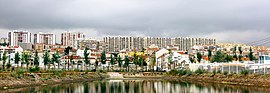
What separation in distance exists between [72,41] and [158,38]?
41882 millimetres

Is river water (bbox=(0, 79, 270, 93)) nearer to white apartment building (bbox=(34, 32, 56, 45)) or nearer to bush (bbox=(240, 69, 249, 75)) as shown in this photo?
bush (bbox=(240, 69, 249, 75))

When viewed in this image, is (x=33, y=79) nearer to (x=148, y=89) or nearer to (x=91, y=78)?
(x=148, y=89)

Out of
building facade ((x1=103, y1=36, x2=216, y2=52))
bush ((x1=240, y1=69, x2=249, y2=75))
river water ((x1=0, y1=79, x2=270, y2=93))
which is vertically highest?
building facade ((x1=103, y1=36, x2=216, y2=52))

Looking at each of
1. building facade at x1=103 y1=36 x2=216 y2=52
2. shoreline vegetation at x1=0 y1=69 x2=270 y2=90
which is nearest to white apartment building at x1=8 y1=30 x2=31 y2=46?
building facade at x1=103 y1=36 x2=216 y2=52

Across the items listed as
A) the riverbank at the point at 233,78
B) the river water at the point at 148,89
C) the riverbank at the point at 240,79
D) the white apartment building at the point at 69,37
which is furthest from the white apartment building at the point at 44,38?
the river water at the point at 148,89

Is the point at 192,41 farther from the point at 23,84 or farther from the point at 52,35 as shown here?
the point at 23,84

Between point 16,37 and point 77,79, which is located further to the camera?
point 16,37

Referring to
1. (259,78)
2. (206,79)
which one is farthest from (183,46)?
(259,78)

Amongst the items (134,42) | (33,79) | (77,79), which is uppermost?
(134,42)

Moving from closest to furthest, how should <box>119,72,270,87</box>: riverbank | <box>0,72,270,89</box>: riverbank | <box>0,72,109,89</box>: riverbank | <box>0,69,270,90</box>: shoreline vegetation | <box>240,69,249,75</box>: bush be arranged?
1. <box>119,72,270,87</box>: riverbank
2. <box>0,72,270,89</box>: riverbank
3. <box>0,69,270,90</box>: shoreline vegetation
4. <box>0,72,109,89</box>: riverbank
5. <box>240,69,249,75</box>: bush

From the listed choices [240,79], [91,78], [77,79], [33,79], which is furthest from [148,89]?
[91,78]

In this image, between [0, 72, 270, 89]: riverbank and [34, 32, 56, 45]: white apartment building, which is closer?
[0, 72, 270, 89]: riverbank

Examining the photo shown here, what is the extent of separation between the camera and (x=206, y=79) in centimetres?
5697

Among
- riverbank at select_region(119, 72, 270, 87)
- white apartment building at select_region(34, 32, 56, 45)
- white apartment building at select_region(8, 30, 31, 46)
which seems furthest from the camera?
white apartment building at select_region(34, 32, 56, 45)
